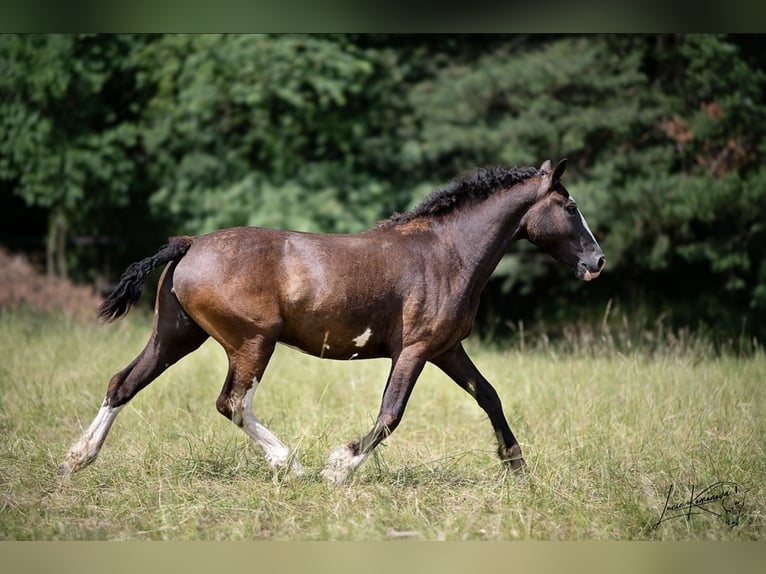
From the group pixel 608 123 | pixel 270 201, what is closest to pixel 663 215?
pixel 608 123

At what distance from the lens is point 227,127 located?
1518 cm

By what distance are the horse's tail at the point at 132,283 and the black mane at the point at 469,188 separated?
1.47 meters

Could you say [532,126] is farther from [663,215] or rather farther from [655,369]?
[655,369]

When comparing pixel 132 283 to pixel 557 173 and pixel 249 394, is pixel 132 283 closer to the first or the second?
pixel 249 394

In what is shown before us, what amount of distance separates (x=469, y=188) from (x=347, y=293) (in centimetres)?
123

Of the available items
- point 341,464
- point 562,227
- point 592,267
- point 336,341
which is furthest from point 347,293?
point 592,267

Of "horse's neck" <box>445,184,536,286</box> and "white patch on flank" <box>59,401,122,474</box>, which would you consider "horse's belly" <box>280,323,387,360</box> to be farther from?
"white patch on flank" <box>59,401,122,474</box>

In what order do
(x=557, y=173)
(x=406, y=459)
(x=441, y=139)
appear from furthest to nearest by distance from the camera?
(x=441, y=139), (x=406, y=459), (x=557, y=173)

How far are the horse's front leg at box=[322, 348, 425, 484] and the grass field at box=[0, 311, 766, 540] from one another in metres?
0.14

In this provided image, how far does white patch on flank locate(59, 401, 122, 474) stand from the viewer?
5.75 metres

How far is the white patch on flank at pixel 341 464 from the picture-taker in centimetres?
557

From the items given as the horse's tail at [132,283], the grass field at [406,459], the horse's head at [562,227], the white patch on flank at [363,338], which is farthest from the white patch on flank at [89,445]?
the horse's head at [562,227]

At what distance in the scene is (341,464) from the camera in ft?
18.4

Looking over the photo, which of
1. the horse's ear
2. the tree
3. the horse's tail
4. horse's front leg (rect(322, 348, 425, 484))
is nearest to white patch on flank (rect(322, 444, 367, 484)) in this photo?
horse's front leg (rect(322, 348, 425, 484))
